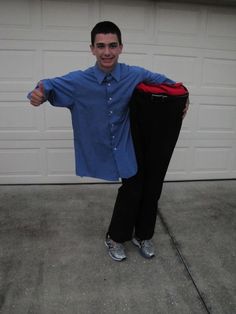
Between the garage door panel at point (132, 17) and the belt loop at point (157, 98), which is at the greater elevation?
the garage door panel at point (132, 17)

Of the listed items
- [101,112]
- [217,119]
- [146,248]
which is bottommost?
[146,248]

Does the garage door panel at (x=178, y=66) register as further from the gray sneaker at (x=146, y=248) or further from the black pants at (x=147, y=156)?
the gray sneaker at (x=146, y=248)

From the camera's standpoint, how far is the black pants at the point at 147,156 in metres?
2.25

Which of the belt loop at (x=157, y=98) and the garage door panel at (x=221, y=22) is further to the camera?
the garage door panel at (x=221, y=22)

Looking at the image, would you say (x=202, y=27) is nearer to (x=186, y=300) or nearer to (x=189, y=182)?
(x=189, y=182)

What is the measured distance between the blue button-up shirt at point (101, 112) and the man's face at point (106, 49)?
2.0 inches

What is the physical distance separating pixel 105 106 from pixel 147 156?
1.54ft

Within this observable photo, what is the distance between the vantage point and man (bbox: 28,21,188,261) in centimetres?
212

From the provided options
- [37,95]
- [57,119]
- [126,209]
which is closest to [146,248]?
[126,209]

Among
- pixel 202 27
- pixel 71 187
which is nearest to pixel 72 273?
pixel 71 187

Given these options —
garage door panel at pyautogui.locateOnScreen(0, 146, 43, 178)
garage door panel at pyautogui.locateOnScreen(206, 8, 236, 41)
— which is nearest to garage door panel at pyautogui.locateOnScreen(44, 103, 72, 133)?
garage door panel at pyautogui.locateOnScreen(0, 146, 43, 178)

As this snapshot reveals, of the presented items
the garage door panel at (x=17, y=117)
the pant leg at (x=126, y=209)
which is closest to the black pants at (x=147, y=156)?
the pant leg at (x=126, y=209)

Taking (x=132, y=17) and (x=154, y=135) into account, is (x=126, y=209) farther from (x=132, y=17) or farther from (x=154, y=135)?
(x=132, y=17)

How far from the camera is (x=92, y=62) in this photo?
12.1ft
